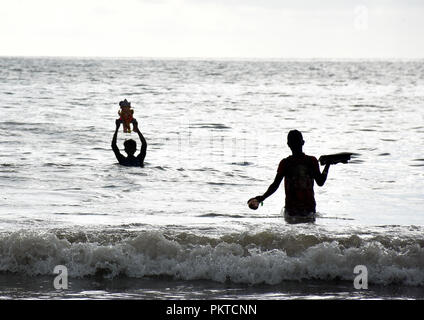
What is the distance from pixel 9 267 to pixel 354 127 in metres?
22.5

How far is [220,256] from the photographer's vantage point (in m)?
9.41

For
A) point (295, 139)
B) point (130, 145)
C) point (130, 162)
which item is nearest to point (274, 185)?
point (295, 139)

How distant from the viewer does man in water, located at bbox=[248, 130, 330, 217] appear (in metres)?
10.2

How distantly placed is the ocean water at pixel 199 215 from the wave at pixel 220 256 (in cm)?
2

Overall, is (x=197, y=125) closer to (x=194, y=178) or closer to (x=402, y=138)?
(x=402, y=138)

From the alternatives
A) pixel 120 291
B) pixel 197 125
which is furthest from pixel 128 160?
pixel 197 125

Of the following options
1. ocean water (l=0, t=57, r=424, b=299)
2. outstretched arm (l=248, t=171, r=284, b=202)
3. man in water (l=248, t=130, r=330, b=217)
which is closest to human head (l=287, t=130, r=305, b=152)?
man in water (l=248, t=130, r=330, b=217)

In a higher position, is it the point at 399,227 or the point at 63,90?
the point at 63,90
